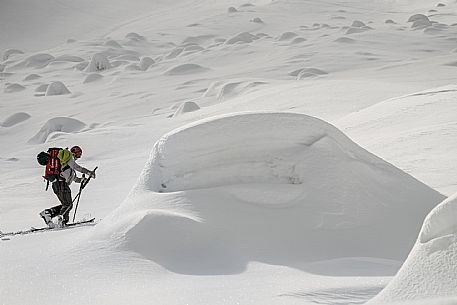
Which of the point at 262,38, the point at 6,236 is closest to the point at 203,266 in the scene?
the point at 6,236

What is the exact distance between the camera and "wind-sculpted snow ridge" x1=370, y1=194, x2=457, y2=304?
2264 mm

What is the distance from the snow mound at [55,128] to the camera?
1459 centimetres

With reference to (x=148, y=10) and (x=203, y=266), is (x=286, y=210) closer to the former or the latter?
(x=203, y=266)

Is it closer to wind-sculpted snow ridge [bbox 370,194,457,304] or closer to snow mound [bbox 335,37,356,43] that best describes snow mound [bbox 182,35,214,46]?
snow mound [bbox 335,37,356,43]

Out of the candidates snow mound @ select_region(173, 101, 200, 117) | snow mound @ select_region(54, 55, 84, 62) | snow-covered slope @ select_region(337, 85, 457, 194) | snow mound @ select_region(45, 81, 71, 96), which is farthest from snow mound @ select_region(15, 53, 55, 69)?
snow-covered slope @ select_region(337, 85, 457, 194)

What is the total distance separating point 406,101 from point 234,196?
15.2ft

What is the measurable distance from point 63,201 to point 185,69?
53.1 feet

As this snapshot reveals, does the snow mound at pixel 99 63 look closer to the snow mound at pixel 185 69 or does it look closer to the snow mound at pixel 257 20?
the snow mound at pixel 185 69

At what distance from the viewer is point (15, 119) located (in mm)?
17625

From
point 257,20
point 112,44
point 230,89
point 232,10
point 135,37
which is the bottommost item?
point 230,89

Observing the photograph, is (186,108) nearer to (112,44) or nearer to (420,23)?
(420,23)

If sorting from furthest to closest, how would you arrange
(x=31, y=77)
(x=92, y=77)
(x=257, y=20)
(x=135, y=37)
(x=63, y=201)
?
1. (x=257, y=20)
2. (x=135, y=37)
3. (x=31, y=77)
4. (x=92, y=77)
5. (x=63, y=201)

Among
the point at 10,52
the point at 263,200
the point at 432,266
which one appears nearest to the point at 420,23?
the point at 10,52

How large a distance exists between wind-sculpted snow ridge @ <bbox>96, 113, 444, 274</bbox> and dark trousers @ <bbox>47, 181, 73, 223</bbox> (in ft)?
5.43
